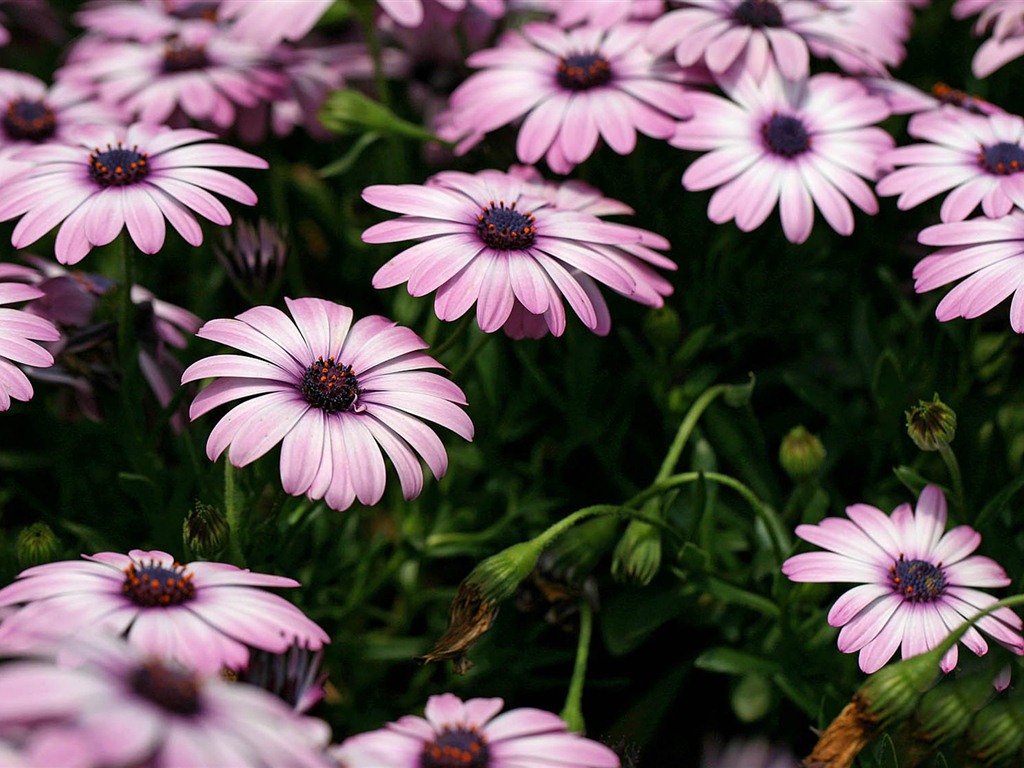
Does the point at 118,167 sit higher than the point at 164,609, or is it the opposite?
the point at 118,167

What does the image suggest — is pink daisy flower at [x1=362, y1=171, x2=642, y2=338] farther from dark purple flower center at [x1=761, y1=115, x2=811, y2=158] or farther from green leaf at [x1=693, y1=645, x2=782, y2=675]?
green leaf at [x1=693, y1=645, x2=782, y2=675]

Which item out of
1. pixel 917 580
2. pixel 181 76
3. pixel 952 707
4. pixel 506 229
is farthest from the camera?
pixel 181 76

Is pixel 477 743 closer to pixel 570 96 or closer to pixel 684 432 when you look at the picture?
pixel 684 432

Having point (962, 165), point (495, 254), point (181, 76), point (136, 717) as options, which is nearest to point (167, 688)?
point (136, 717)

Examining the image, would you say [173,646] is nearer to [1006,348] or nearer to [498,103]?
[498,103]

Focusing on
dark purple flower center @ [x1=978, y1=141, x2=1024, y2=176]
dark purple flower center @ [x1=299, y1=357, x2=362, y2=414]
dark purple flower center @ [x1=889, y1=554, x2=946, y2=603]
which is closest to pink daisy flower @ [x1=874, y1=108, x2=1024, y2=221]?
dark purple flower center @ [x1=978, y1=141, x2=1024, y2=176]

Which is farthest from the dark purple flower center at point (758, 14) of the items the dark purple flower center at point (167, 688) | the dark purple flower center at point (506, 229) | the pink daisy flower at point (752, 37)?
the dark purple flower center at point (167, 688)
